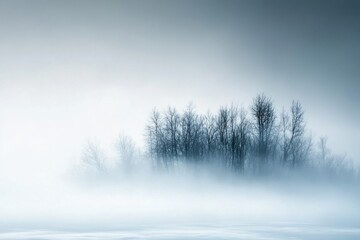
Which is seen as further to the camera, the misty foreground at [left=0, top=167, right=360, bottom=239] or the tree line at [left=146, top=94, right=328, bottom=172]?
the tree line at [left=146, top=94, right=328, bottom=172]

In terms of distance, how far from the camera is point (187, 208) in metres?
40.6

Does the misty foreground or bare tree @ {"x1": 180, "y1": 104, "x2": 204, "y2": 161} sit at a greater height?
bare tree @ {"x1": 180, "y1": 104, "x2": 204, "y2": 161}

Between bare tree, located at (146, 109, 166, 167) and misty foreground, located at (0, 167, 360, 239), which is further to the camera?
bare tree, located at (146, 109, 166, 167)

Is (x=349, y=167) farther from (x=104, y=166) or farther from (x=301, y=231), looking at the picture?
(x=301, y=231)

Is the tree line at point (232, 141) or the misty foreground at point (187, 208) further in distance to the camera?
the tree line at point (232, 141)

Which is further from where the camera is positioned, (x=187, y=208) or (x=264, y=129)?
(x=264, y=129)

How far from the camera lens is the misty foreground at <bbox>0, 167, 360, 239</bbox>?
22828 millimetres

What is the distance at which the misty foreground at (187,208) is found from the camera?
22.8 meters

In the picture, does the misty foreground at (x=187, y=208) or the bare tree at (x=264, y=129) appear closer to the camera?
the misty foreground at (x=187, y=208)

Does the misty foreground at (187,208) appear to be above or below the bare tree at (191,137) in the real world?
below

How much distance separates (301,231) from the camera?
22.9 meters

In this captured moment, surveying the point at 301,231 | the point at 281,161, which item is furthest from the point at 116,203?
the point at 301,231

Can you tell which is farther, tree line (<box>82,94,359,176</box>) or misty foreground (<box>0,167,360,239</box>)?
tree line (<box>82,94,359,176</box>)

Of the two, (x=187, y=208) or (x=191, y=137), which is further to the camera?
(x=191, y=137)
